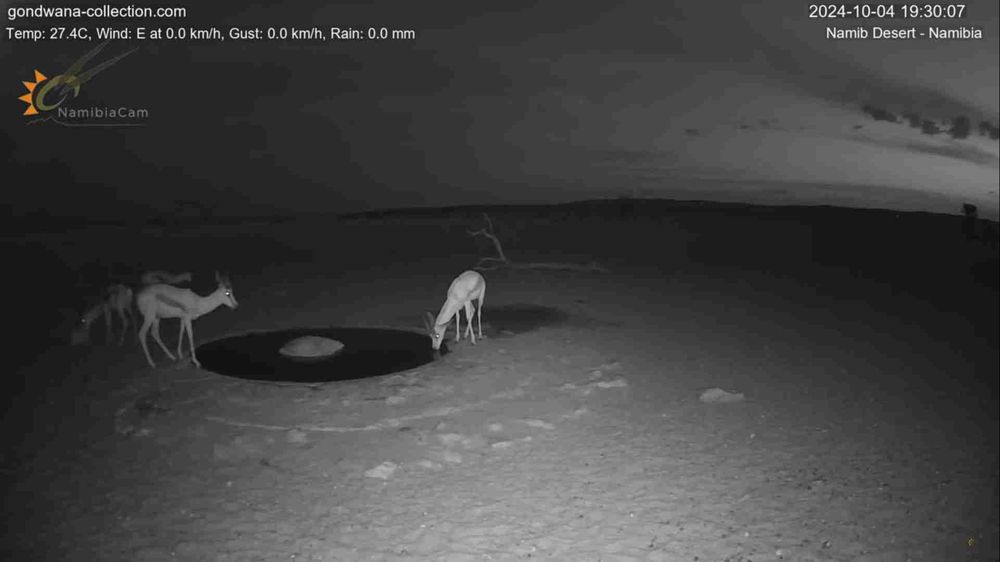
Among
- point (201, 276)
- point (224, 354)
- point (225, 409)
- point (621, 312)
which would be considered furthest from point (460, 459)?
point (201, 276)

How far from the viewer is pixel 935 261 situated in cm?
2750

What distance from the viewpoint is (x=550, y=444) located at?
8742mm

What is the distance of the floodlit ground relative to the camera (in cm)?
650

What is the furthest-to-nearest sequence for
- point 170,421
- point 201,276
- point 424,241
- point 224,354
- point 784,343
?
point 424,241 < point 201,276 < point 784,343 < point 224,354 < point 170,421

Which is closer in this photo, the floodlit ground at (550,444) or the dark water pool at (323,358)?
the floodlit ground at (550,444)

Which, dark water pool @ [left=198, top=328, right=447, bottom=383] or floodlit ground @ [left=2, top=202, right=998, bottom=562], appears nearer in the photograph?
floodlit ground @ [left=2, top=202, right=998, bottom=562]

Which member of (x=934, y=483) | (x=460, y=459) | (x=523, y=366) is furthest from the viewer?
(x=523, y=366)

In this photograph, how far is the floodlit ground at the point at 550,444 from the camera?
21.3 ft

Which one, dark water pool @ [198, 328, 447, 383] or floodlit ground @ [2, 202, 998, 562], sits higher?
dark water pool @ [198, 328, 447, 383]

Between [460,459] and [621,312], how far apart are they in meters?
9.00

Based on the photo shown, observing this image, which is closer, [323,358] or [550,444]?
[550,444]

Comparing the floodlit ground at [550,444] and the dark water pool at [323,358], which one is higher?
the dark water pool at [323,358]

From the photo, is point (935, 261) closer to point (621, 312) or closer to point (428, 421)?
point (621, 312)

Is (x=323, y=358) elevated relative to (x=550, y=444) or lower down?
elevated
